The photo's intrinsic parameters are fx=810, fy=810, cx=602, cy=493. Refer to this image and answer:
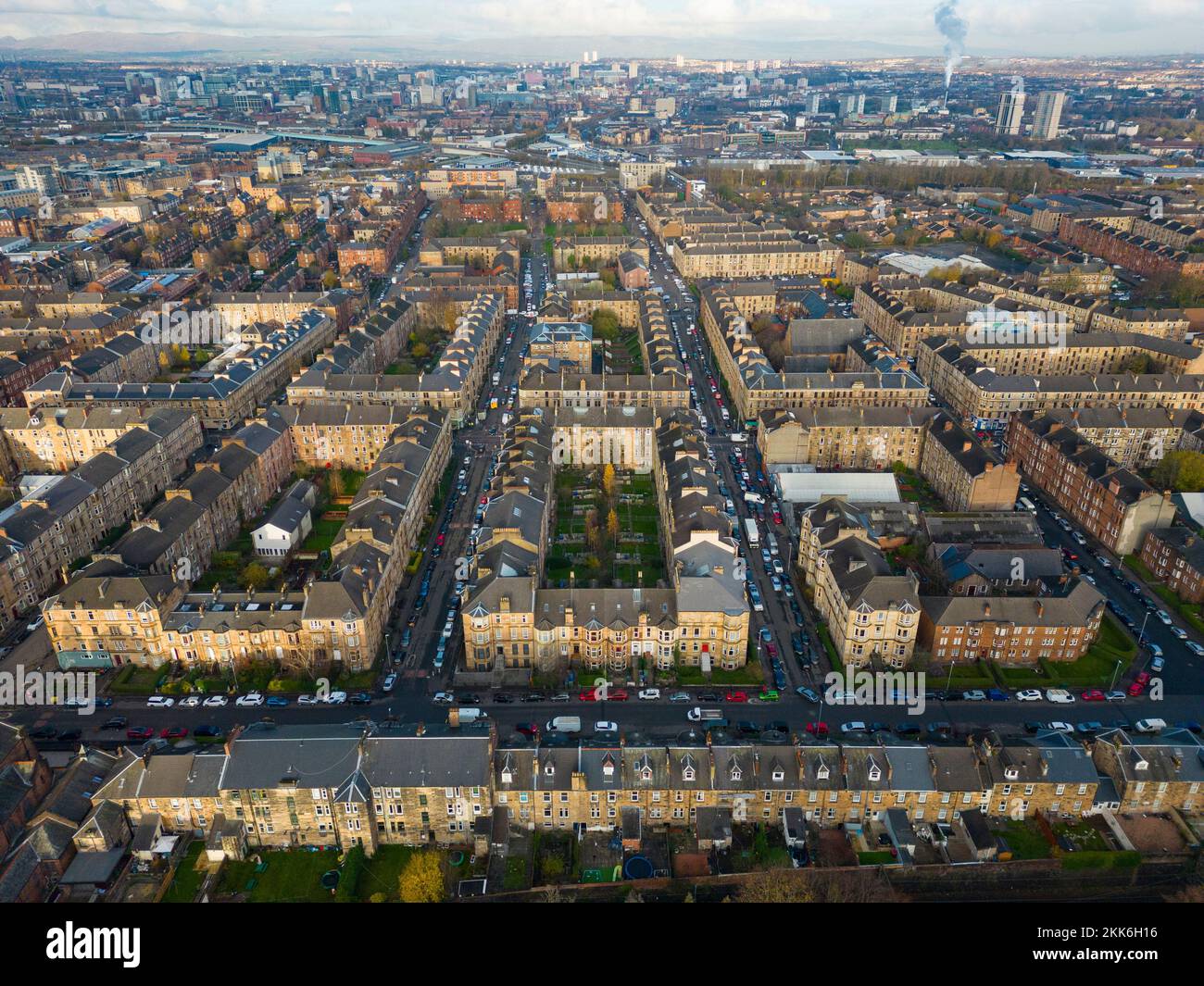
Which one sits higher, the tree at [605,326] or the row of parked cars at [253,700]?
the tree at [605,326]

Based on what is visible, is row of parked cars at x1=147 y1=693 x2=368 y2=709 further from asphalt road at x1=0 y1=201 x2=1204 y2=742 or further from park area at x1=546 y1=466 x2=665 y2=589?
park area at x1=546 y1=466 x2=665 y2=589

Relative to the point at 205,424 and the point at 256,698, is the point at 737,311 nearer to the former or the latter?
the point at 205,424

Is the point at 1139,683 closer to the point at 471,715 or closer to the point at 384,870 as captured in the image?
the point at 471,715

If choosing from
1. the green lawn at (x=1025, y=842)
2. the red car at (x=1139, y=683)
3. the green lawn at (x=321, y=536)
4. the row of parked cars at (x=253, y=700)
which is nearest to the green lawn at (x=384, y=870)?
the row of parked cars at (x=253, y=700)

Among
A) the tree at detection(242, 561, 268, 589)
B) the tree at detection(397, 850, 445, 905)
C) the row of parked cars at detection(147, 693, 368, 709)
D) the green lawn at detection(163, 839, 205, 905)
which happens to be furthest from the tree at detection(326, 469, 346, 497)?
the tree at detection(397, 850, 445, 905)

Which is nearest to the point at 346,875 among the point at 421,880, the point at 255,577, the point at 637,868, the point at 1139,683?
the point at 421,880

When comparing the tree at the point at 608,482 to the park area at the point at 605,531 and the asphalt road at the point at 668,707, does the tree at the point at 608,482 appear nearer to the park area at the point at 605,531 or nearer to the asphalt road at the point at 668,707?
the park area at the point at 605,531

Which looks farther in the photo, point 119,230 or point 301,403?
point 119,230
